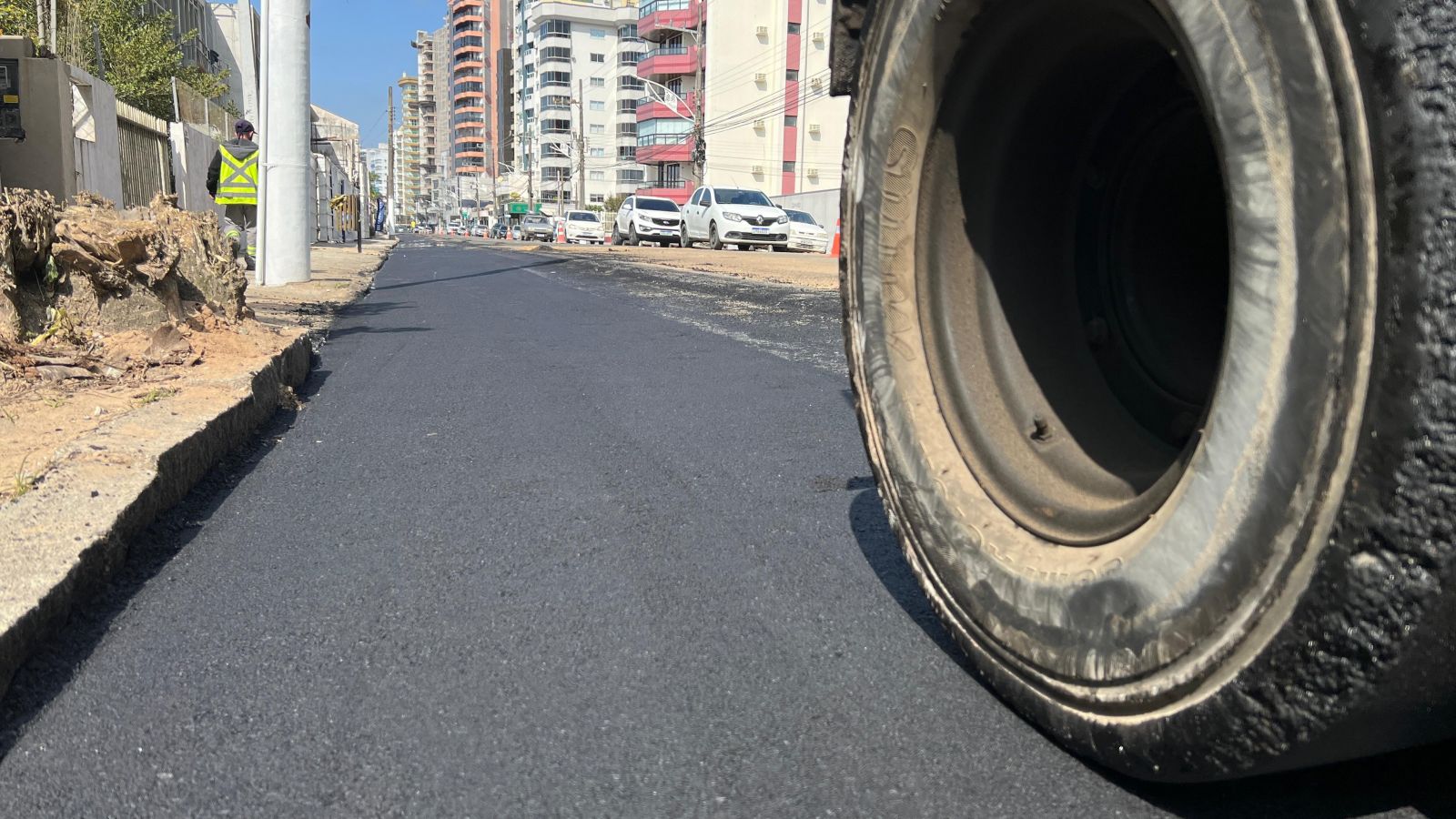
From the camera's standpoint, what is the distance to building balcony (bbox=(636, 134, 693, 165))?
81812mm

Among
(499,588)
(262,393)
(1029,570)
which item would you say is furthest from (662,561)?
(262,393)

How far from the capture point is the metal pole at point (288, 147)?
1220 centimetres

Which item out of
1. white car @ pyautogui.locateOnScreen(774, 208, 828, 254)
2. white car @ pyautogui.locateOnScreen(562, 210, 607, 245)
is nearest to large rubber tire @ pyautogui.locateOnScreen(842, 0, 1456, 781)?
white car @ pyautogui.locateOnScreen(774, 208, 828, 254)

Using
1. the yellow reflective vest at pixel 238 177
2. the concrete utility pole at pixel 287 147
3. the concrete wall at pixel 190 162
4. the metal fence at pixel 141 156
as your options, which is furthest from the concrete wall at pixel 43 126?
the concrete wall at pixel 190 162

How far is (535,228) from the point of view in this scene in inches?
2025

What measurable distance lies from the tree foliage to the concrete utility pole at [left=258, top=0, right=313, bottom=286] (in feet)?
30.4

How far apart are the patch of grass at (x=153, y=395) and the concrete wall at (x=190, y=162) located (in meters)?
16.5

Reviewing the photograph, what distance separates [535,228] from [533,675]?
50761 millimetres

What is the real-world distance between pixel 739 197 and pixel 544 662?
26.3 metres

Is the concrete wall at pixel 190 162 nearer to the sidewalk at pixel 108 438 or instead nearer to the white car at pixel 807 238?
the white car at pixel 807 238

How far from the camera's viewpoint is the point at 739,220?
26812 mm

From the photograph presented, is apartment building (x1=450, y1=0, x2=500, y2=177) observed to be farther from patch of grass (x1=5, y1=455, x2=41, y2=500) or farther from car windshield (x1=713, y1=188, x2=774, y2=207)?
patch of grass (x1=5, y1=455, x2=41, y2=500)

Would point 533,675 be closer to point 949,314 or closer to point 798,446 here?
point 949,314

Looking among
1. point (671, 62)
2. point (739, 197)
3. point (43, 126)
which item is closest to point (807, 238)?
point (739, 197)
